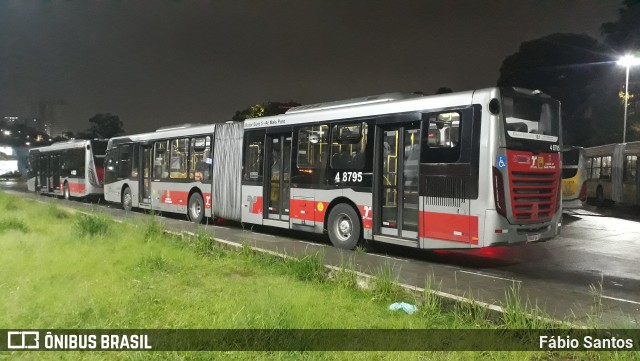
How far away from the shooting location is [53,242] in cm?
989

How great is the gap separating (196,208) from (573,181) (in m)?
14.2

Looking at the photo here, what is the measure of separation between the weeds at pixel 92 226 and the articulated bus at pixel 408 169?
13.2ft

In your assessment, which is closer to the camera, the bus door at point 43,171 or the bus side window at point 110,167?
the bus side window at point 110,167

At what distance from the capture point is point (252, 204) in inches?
554

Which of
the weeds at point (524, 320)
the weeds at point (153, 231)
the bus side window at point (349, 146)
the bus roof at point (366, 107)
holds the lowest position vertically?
the weeds at point (524, 320)

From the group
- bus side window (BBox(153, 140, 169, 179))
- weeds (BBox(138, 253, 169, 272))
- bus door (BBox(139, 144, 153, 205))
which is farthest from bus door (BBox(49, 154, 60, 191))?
weeds (BBox(138, 253, 169, 272))

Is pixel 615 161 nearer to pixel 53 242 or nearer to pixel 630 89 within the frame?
pixel 630 89

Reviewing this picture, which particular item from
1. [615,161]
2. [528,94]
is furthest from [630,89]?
[528,94]

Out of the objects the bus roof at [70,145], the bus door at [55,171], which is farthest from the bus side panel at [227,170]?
the bus door at [55,171]

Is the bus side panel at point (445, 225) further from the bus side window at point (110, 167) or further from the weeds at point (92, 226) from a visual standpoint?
the bus side window at point (110, 167)

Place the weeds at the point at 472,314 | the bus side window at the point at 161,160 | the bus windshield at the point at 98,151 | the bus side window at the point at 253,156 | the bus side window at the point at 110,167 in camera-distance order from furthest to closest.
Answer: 1. the bus windshield at the point at 98,151
2. the bus side window at the point at 110,167
3. the bus side window at the point at 161,160
4. the bus side window at the point at 253,156
5. the weeds at the point at 472,314

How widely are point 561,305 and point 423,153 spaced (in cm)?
378

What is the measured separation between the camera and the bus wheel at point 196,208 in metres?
16.4

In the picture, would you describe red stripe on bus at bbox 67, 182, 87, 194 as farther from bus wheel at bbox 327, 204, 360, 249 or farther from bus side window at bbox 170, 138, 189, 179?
bus wheel at bbox 327, 204, 360, 249
